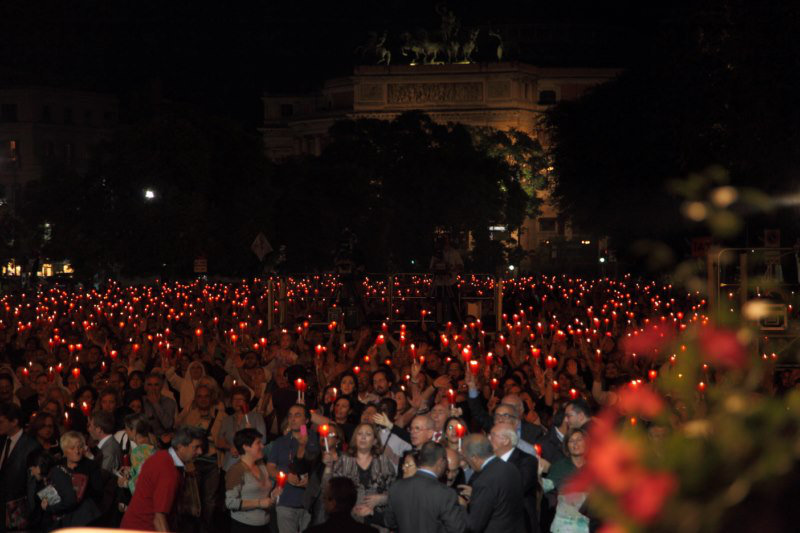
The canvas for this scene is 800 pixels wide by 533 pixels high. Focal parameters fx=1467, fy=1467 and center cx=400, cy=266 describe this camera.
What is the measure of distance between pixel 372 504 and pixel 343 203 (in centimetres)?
5370

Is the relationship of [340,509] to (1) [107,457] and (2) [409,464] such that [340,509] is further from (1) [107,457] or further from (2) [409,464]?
(1) [107,457]

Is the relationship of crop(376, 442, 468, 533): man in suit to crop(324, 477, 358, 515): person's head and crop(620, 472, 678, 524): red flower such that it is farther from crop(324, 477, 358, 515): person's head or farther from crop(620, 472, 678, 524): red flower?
crop(620, 472, 678, 524): red flower

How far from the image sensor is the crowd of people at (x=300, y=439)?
7219 millimetres

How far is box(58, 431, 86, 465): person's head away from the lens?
8.29m

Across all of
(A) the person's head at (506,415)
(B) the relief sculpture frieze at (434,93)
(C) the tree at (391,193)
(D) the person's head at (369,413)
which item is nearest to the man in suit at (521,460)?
(A) the person's head at (506,415)

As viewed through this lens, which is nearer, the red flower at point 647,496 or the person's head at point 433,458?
the red flower at point 647,496

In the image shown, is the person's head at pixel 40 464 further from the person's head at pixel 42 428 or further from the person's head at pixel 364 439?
the person's head at pixel 364 439

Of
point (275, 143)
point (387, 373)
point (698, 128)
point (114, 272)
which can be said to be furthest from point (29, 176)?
point (387, 373)

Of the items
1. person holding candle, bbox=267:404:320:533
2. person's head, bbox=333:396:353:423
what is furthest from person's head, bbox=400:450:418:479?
person's head, bbox=333:396:353:423

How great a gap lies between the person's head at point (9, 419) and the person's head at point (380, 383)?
322cm

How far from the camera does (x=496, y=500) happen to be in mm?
6988

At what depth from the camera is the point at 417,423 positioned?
8.13 metres

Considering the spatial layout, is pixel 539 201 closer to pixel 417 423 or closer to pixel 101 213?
pixel 101 213

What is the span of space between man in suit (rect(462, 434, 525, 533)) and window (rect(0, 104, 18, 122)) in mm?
111297
